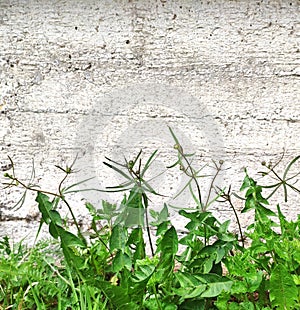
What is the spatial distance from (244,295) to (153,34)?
109 cm

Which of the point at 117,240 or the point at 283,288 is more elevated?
the point at 117,240

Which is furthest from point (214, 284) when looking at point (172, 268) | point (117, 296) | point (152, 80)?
point (152, 80)

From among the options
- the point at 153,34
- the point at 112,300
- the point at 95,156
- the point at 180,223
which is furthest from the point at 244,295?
the point at 153,34

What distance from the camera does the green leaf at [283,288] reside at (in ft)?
4.74

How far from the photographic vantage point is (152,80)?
2266 millimetres

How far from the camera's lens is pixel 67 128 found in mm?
2305

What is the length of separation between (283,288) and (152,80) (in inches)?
42.2

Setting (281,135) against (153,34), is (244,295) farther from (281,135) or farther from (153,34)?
(153,34)

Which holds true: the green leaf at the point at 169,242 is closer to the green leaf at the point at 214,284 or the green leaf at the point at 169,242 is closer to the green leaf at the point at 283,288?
the green leaf at the point at 214,284

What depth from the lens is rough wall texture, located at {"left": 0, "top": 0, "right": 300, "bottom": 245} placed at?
2221 millimetres

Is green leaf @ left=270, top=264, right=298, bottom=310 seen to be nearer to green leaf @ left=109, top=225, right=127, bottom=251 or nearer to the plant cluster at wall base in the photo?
the plant cluster at wall base

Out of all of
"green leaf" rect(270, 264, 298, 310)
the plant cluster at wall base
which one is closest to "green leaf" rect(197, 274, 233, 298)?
the plant cluster at wall base

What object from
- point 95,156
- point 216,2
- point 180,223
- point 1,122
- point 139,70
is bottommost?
point 180,223

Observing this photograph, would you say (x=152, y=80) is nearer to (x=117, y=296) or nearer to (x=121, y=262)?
(x=121, y=262)
